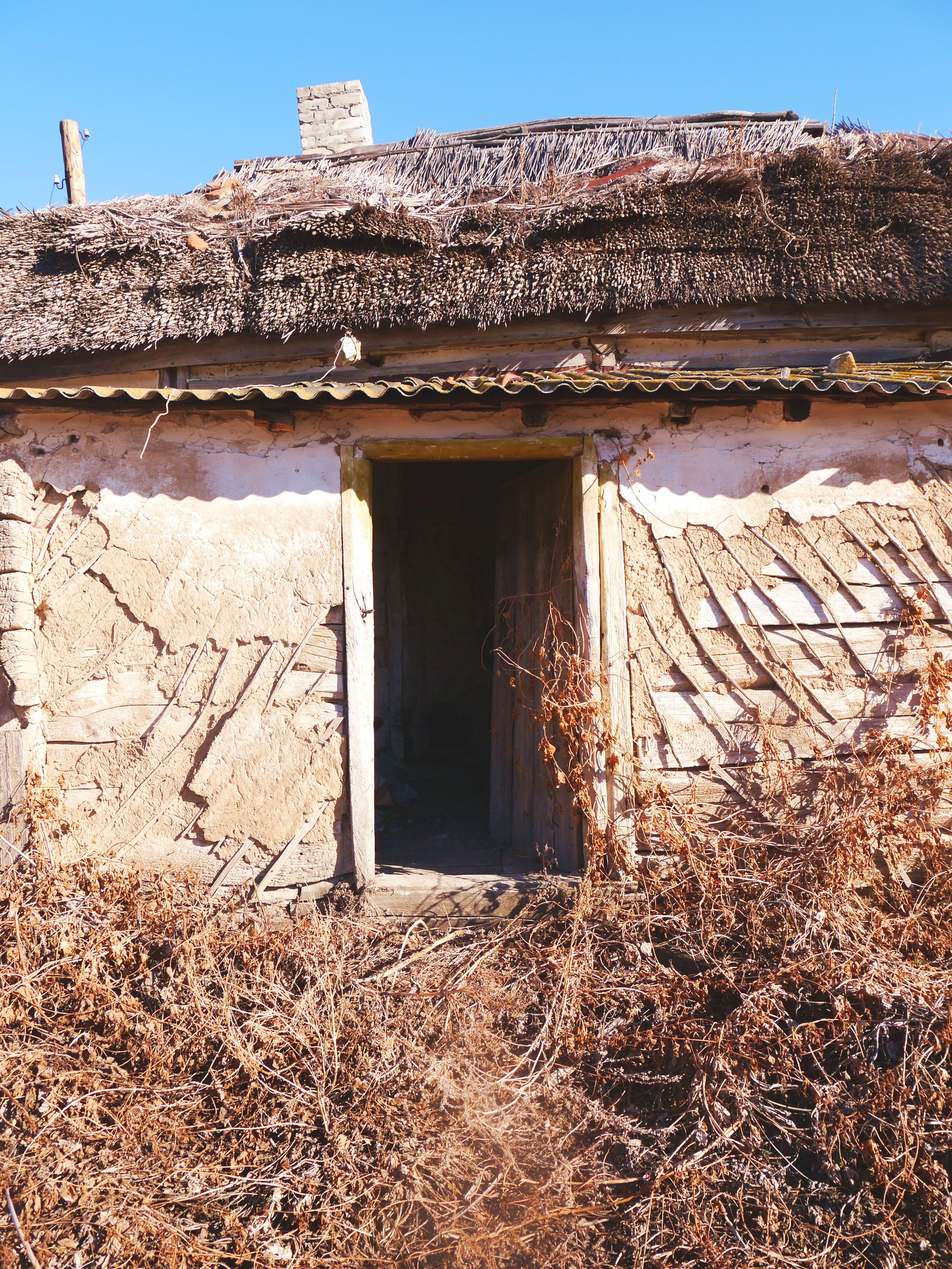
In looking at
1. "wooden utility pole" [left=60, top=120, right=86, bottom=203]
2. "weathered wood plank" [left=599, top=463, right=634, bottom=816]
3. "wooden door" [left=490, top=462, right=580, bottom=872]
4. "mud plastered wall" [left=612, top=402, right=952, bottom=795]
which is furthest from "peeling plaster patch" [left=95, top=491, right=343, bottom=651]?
"wooden utility pole" [left=60, top=120, right=86, bottom=203]

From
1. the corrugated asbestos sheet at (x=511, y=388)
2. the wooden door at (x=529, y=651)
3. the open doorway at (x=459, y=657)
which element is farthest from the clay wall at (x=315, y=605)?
the open doorway at (x=459, y=657)

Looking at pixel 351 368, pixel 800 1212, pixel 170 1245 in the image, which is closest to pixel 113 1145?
pixel 170 1245

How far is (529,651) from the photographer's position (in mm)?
4434

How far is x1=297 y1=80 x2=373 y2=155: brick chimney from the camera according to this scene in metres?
7.12

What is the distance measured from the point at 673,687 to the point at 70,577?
2906 millimetres

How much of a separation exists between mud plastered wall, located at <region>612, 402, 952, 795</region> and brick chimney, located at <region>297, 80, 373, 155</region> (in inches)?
203

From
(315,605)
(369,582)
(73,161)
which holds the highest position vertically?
(73,161)

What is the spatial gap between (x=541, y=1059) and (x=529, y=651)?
6.74 feet

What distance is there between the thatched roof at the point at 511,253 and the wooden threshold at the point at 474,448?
1.50 m

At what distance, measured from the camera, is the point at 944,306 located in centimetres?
513

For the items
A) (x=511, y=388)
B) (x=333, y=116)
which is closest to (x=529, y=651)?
(x=511, y=388)

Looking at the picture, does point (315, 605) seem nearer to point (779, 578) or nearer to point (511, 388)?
point (511, 388)

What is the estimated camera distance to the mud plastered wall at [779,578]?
3.77m

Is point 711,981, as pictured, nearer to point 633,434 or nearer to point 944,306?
point 633,434
